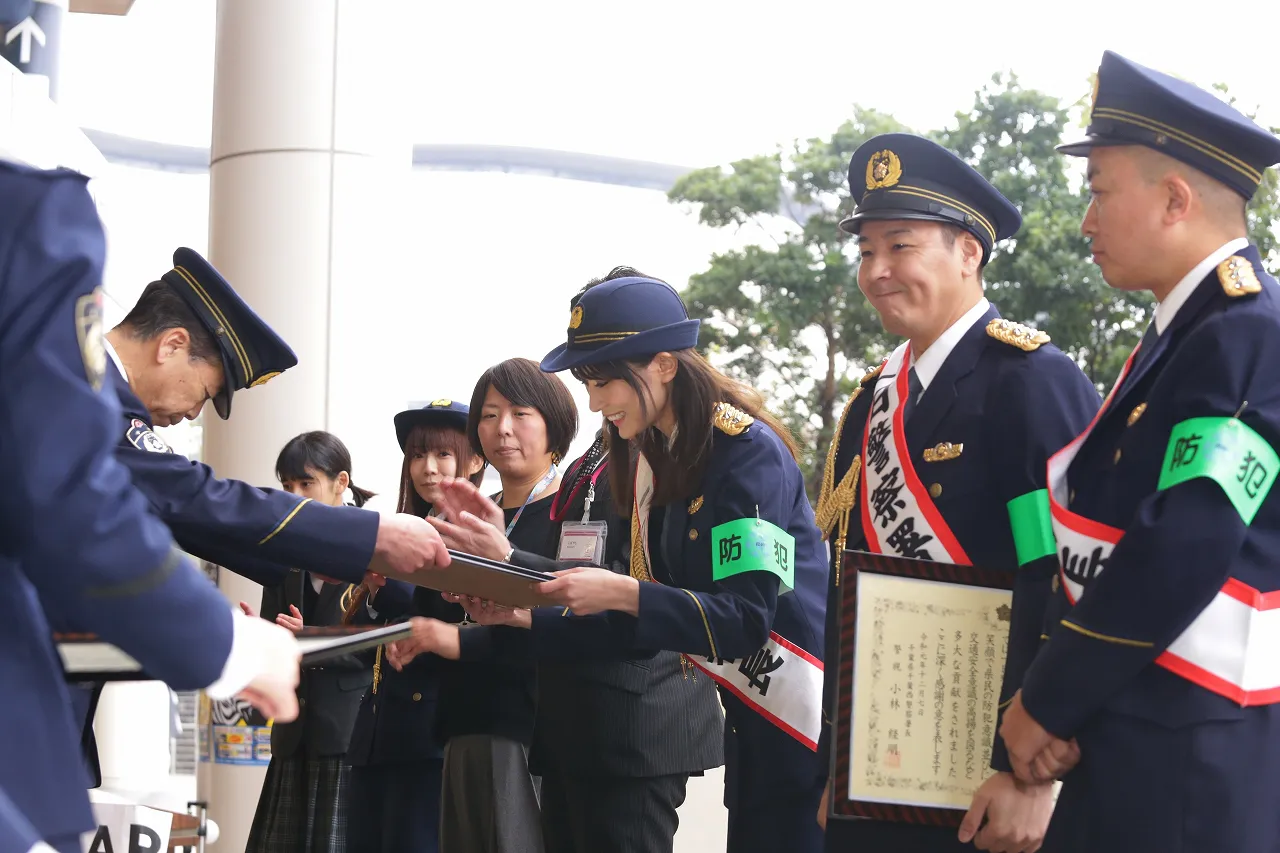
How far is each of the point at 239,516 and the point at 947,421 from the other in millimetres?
1306

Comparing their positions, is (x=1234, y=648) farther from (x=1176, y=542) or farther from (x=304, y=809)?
(x=304, y=809)

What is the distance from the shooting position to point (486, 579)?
277 centimetres

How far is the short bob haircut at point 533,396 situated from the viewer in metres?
3.73

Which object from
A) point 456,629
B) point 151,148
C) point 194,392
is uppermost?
point 151,148

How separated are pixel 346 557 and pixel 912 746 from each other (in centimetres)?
107

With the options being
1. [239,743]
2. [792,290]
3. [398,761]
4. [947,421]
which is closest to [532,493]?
[398,761]

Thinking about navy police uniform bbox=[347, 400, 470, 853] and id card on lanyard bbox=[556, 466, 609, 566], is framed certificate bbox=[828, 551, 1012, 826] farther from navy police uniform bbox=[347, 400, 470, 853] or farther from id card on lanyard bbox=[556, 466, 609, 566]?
navy police uniform bbox=[347, 400, 470, 853]

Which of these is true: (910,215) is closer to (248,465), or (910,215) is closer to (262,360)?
(262,360)

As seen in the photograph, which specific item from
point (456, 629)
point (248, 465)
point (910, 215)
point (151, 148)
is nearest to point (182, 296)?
point (456, 629)

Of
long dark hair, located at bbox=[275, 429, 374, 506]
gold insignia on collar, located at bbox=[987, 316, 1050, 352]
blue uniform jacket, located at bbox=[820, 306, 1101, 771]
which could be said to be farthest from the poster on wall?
gold insignia on collar, located at bbox=[987, 316, 1050, 352]

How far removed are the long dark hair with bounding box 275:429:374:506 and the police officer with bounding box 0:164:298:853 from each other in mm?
3044

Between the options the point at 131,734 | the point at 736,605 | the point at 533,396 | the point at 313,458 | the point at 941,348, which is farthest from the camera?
the point at 131,734

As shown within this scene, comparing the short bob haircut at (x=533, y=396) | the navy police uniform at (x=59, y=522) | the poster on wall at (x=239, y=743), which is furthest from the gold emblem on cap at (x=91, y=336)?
the poster on wall at (x=239, y=743)

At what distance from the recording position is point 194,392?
288 cm
